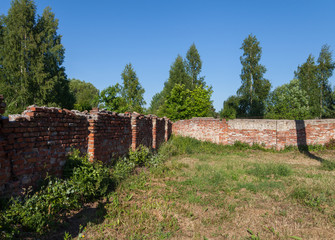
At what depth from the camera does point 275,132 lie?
12.9m

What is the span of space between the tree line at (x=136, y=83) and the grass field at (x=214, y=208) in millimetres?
11739

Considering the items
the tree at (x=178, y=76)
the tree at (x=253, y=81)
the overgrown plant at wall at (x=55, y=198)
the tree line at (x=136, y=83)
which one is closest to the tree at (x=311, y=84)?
the tree line at (x=136, y=83)

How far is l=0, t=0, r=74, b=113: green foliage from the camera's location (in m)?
20.0

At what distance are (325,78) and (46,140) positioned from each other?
35.9 metres

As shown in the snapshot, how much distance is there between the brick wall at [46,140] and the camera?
117 inches

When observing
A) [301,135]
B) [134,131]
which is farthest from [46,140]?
[301,135]

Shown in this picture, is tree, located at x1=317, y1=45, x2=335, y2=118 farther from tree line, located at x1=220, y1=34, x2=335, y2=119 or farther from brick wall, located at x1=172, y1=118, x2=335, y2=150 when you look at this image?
brick wall, located at x1=172, y1=118, x2=335, y2=150

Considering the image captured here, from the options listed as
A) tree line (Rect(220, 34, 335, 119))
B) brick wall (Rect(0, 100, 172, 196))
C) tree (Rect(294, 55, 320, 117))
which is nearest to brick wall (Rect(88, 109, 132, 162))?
brick wall (Rect(0, 100, 172, 196))

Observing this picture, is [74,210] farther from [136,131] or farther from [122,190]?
[136,131]

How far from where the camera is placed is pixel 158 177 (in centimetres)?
586

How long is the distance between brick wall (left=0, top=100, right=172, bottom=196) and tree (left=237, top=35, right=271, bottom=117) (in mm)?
27955

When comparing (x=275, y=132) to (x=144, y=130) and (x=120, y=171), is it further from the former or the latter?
(x=120, y=171)

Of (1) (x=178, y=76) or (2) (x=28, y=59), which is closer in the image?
(2) (x=28, y=59)

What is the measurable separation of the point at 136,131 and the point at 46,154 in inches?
155
